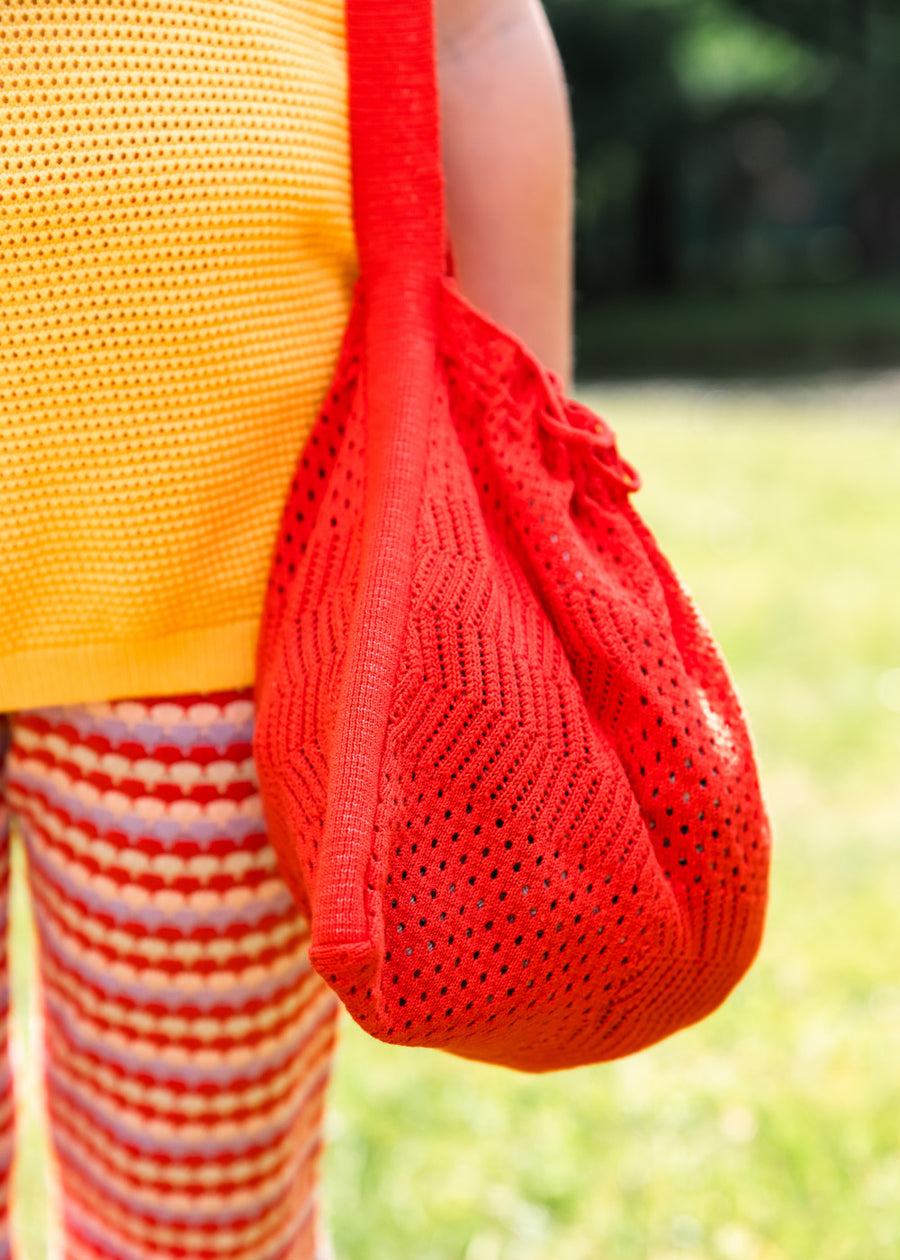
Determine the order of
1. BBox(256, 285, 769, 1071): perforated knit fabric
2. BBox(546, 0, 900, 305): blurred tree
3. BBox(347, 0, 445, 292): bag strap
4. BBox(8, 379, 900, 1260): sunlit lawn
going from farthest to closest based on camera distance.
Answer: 1. BBox(546, 0, 900, 305): blurred tree
2. BBox(8, 379, 900, 1260): sunlit lawn
3. BBox(347, 0, 445, 292): bag strap
4. BBox(256, 285, 769, 1071): perforated knit fabric

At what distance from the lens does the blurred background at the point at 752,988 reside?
1.72 meters

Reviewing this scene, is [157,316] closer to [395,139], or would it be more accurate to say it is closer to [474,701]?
[395,139]

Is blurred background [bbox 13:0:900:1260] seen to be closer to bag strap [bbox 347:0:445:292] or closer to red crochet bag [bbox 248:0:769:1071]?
red crochet bag [bbox 248:0:769:1071]

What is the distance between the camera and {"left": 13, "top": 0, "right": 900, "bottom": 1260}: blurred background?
1720 mm

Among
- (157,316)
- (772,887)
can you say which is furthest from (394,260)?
(772,887)

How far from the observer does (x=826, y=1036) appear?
2.07 m

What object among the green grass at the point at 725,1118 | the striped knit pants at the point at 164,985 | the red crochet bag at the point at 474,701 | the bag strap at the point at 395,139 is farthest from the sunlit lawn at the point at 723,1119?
the bag strap at the point at 395,139

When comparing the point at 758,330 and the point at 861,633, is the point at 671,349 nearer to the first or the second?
the point at 758,330

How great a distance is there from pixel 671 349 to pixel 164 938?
1004 centimetres

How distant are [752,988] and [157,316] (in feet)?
5.63

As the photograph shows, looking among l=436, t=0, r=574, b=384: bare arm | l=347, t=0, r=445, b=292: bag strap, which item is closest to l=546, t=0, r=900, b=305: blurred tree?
l=436, t=0, r=574, b=384: bare arm

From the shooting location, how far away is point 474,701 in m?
0.82

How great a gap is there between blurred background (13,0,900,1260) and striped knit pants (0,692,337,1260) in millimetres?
284

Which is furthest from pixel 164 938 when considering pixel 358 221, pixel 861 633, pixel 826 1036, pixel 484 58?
pixel 861 633
